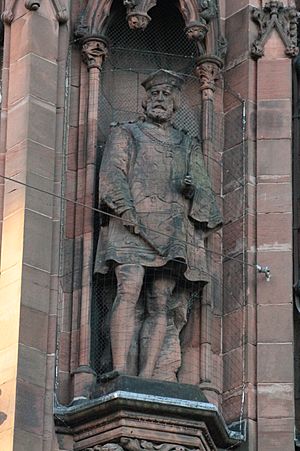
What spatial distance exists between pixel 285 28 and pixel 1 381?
411cm

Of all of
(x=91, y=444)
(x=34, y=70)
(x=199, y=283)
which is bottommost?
(x=91, y=444)

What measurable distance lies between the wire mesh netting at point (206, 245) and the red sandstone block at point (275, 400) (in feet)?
0.49

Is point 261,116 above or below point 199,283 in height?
above

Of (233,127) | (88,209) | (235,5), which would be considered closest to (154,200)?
(88,209)

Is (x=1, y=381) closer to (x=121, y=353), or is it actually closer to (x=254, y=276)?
(x=121, y=353)

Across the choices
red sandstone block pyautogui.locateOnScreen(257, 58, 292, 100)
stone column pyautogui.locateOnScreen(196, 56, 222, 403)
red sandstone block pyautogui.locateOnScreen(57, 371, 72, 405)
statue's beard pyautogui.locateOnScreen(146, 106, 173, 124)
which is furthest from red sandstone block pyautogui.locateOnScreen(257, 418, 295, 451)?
red sandstone block pyautogui.locateOnScreen(257, 58, 292, 100)

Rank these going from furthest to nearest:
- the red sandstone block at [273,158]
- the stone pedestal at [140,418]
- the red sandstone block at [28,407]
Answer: the red sandstone block at [273,158]
the stone pedestal at [140,418]
the red sandstone block at [28,407]

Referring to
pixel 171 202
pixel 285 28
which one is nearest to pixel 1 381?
pixel 171 202

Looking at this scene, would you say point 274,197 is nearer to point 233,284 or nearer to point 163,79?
point 233,284

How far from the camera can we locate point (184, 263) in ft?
67.3

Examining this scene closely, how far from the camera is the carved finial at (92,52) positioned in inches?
843

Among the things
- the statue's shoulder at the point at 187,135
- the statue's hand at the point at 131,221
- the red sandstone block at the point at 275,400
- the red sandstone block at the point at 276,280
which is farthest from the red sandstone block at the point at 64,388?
the statue's shoulder at the point at 187,135

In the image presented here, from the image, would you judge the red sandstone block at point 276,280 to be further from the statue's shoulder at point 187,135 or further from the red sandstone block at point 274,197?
the statue's shoulder at point 187,135

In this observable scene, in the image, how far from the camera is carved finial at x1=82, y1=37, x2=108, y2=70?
70.2 feet
